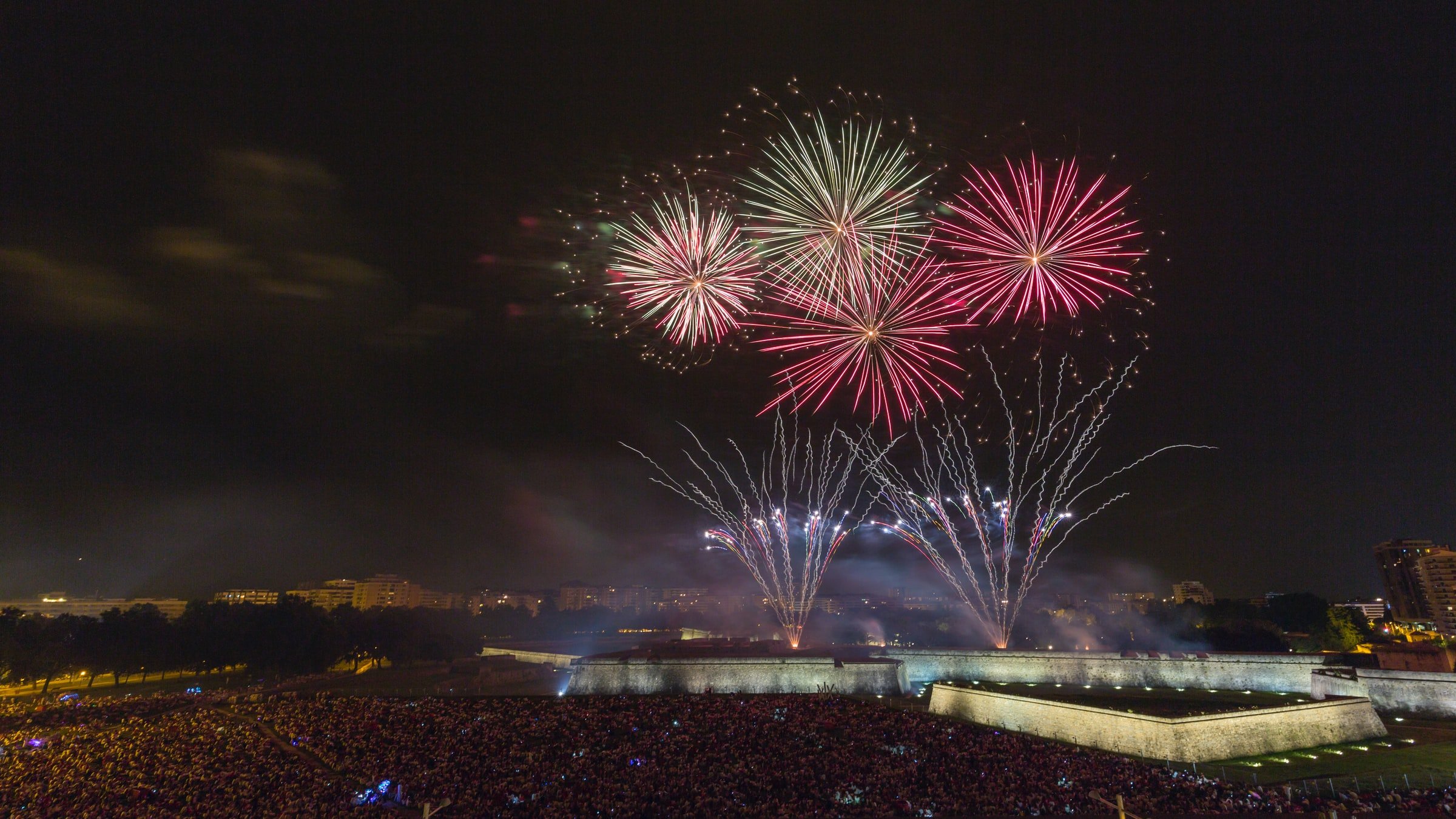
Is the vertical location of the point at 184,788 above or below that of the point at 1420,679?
below

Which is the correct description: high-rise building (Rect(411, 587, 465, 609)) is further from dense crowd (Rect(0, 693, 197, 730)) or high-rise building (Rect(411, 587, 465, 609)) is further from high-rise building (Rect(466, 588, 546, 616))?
dense crowd (Rect(0, 693, 197, 730))

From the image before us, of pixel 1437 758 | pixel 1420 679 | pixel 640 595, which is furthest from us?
pixel 640 595

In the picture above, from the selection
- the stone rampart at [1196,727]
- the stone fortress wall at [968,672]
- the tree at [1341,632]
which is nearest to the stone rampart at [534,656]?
the stone fortress wall at [968,672]

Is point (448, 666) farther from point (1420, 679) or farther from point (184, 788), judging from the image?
point (1420, 679)

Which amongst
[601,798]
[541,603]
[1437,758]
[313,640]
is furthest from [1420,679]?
[541,603]

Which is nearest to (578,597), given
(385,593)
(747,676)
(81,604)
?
(385,593)

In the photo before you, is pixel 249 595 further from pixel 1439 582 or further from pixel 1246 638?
pixel 1439 582
